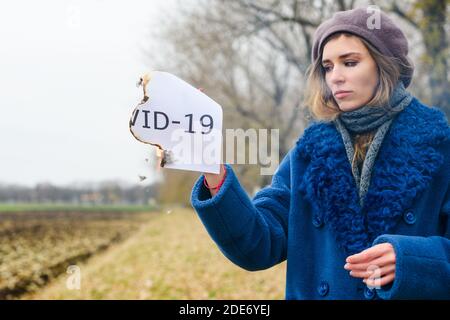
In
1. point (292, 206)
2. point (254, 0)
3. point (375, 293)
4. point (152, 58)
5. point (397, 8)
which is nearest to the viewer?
point (375, 293)

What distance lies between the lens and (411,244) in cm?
159

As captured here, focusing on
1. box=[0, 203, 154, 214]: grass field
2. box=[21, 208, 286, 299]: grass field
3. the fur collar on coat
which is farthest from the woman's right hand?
box=[0, 203, 154, 214]: grass field

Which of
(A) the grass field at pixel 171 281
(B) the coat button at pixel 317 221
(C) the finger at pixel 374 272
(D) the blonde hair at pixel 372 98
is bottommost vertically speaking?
(A) the grass field at pixel 171 281

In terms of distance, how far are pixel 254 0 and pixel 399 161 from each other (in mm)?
10705

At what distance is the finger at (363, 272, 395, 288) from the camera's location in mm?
1554

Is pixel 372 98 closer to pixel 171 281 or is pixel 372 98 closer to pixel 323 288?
pixel 323 288

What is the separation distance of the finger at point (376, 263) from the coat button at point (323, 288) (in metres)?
0.27

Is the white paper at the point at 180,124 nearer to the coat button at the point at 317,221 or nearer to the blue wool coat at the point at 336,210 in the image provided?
the blue wool coat at the point at 336,210

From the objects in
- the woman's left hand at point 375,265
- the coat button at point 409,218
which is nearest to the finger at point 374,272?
the woman's left hand at point 375,265

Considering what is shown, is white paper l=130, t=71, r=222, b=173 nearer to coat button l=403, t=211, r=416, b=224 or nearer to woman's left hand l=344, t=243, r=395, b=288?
woman's left hand l=344, t=243, r=395, b=288

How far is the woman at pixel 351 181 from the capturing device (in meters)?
1.77

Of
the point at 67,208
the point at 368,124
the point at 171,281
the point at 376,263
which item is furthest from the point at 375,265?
the point at 67,208
